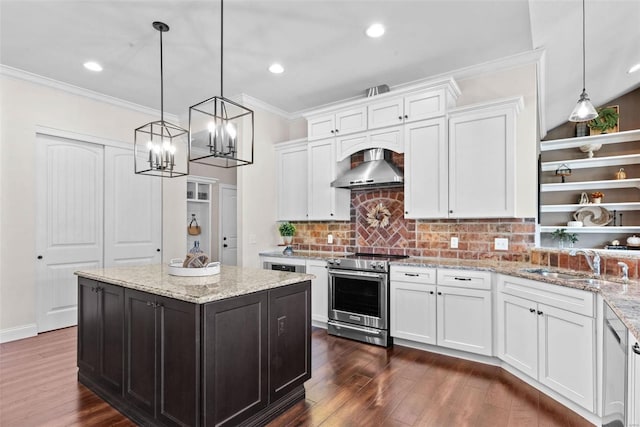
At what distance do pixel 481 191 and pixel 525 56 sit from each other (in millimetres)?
1406

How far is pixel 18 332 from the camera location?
3.73 m

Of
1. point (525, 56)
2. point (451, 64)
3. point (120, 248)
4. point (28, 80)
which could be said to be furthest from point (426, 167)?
point (28, 80)

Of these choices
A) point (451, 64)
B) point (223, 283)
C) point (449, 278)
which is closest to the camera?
point (223, 283)

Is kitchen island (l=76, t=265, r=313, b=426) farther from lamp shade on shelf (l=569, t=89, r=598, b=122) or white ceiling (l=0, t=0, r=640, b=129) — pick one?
lamp shade on shelf (l=569, t=89, r=598, b=122)

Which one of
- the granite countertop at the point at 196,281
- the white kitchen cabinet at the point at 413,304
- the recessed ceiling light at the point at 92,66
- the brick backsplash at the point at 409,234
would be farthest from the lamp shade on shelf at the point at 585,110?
the recessed ceiling light at the point at 92,66

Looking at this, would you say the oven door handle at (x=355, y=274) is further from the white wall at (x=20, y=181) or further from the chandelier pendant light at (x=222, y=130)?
the white wall at (x=20, y=181)

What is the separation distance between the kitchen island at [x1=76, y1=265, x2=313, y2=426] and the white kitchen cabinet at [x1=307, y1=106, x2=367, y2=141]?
7.37ft

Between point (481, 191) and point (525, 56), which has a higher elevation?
point (525, 56)

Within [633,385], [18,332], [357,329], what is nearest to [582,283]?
[633,385]

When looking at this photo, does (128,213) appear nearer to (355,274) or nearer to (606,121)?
(355,274)

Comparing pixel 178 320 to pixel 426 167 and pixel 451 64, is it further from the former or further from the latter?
pixel 451 64

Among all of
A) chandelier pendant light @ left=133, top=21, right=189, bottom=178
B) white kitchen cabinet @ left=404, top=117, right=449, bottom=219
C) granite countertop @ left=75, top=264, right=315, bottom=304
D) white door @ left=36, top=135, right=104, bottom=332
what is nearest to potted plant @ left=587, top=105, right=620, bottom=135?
white kitchen cabinet @ left=404, top=117, right=449, bottom=219

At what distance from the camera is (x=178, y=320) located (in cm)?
193

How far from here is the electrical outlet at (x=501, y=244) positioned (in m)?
3.41
